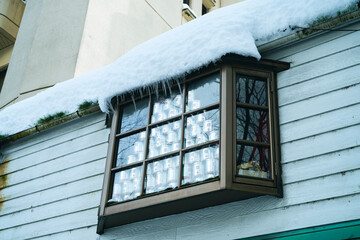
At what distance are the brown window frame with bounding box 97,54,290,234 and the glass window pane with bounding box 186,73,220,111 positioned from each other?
2.0 inches

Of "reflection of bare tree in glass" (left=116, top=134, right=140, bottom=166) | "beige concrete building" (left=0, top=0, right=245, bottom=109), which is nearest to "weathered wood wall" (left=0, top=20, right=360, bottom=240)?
"reflection of bare tree in glass" (left=116, top=134, right=140, bottom=166)

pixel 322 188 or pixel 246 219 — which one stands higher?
pixel 322 188

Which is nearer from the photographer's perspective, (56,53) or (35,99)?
(35,99)

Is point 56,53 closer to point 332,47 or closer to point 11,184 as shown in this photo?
point 11,184

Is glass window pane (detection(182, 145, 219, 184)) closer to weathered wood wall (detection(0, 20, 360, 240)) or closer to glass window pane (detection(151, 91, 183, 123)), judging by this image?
weathered wood wall (detection(0, 20, 360, 240))

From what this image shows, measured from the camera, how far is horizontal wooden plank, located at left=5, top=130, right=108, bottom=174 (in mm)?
5406

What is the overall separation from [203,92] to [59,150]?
2277mm

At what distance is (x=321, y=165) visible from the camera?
12.1ft

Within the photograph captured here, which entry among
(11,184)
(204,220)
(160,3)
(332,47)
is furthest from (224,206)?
(160,3)

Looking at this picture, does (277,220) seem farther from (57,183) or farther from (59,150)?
(59,150)

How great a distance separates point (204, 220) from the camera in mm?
4137

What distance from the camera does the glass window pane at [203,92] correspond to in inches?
168

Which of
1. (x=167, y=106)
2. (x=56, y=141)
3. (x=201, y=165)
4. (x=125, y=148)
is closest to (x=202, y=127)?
(x=201, y=165)

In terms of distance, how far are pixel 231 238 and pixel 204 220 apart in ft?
1.08
